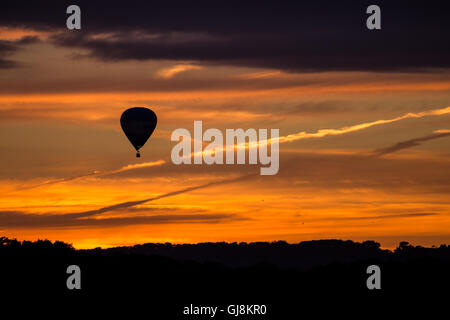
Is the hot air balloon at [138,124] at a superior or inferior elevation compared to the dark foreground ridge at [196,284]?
superior

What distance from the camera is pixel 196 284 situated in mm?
109500

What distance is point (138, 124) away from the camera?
252 feet

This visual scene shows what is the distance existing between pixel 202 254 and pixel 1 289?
88813 mm

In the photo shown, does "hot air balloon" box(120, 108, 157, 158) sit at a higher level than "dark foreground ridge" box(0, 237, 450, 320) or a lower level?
higher

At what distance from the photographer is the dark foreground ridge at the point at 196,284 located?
95125 millimetres

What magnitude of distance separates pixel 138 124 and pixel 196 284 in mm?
37091

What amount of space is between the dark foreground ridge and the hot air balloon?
20.5m

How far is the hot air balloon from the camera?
76.8m

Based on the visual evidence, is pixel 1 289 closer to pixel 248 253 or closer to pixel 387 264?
pixel 387 264

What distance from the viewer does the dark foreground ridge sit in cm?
9512

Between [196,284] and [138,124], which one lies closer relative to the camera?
[138,124]

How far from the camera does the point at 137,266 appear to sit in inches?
4552

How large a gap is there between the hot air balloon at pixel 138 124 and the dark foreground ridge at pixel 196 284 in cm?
2048
